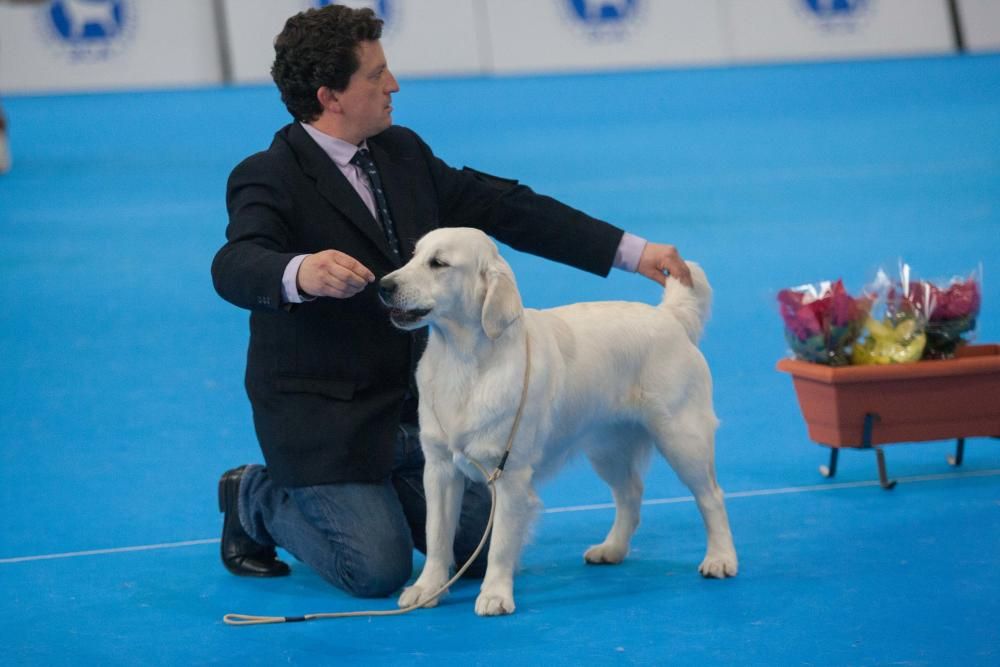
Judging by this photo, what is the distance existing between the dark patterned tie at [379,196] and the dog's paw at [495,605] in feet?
3.06

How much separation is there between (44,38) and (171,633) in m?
9.52

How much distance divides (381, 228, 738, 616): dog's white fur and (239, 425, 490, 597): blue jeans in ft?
0.49

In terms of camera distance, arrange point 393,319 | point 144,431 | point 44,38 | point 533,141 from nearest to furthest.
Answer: point 393,319 < point 144,431 < point 533,141 < point 44,38

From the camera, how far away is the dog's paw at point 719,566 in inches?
136

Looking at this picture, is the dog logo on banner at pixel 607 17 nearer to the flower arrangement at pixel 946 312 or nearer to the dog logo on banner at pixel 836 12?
the dog logo on banner at pixel 836 12

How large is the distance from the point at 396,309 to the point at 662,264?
916 mm

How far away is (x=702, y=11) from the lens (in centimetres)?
1287

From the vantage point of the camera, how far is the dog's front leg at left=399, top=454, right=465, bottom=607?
3.32 m

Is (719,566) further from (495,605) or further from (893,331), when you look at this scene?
(893,331)

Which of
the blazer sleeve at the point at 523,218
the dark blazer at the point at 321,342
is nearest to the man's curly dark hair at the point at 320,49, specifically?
the dark blazer at the point at 321,342

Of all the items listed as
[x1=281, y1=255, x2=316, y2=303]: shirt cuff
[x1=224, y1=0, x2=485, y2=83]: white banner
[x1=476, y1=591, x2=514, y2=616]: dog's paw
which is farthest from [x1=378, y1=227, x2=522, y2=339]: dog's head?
[x1=224, y1=0, x2=485, y2=83]: white banner

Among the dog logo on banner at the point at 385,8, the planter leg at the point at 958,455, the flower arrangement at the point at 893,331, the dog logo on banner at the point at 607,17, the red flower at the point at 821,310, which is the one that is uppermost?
the dog logo on banner at the point at 385,8

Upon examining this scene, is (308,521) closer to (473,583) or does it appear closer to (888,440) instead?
(473,583)

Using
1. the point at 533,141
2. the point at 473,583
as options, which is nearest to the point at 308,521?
the point at 473,583
